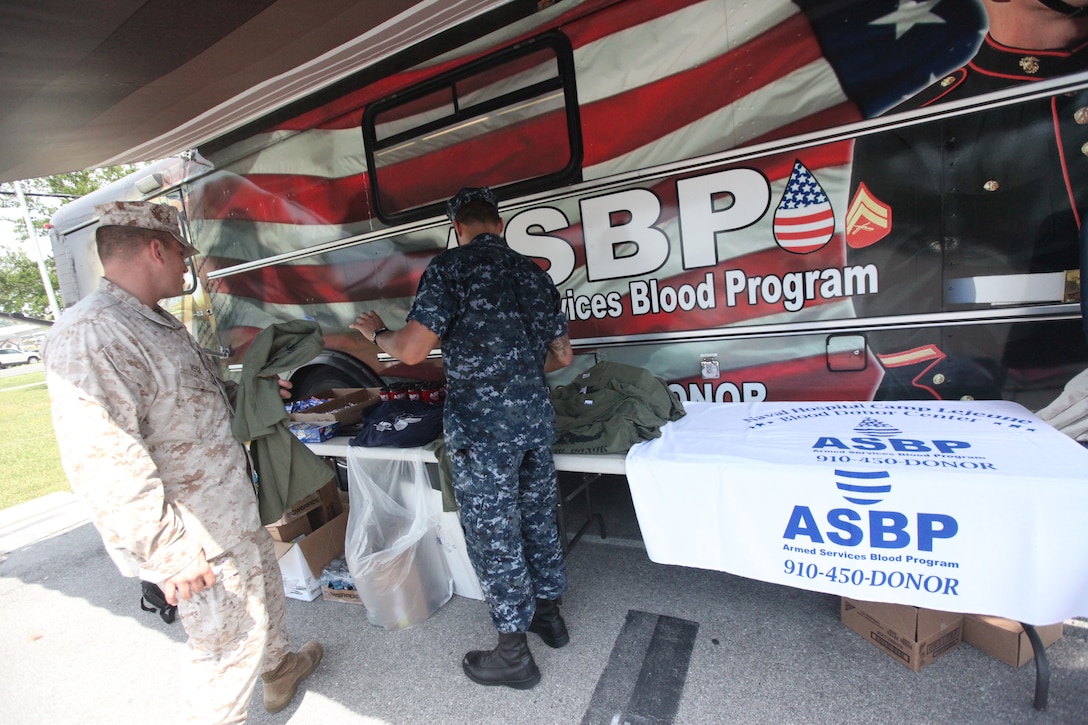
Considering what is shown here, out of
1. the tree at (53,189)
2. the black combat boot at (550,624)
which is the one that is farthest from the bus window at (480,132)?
the tree at (53,189)

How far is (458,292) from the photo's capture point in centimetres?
193

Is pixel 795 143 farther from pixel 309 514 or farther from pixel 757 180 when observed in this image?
pixel 309 514

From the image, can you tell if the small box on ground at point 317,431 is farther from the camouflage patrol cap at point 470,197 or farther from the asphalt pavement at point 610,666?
the camouflage patrol cap at point 470,197

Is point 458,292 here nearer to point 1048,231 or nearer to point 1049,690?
point 1048,231

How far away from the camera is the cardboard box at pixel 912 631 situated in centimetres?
181

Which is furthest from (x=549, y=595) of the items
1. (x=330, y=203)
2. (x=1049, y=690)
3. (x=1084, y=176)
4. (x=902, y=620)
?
(x=330, y=203)

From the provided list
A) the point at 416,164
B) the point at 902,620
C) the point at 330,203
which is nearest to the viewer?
the point at 902,620

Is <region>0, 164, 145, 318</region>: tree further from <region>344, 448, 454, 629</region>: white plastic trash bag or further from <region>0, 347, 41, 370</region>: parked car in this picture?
<region>344, 448, 454, 629</region>: white plastic trash bag

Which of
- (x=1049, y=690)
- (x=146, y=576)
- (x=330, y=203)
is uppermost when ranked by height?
(x=330, y=203)

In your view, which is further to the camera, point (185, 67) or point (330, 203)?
point (330, 203)

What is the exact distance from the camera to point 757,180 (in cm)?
216

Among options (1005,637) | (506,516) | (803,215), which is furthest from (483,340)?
(1005,637)

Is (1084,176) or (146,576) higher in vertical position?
(1084,176)

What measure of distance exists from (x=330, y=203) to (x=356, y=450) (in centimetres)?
168
